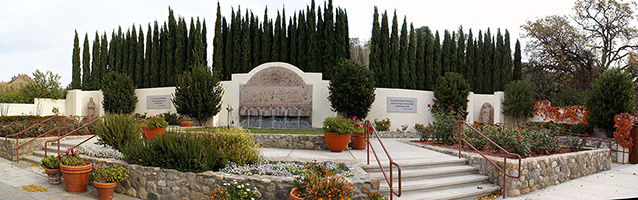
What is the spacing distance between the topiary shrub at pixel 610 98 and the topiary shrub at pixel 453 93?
16.4 ft

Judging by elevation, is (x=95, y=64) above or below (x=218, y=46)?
below

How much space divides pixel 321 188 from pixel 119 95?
18.8 meters

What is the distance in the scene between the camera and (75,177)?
264 inches

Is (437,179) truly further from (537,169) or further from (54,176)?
(54,176)

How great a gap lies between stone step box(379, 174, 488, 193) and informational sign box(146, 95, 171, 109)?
51.5 ft

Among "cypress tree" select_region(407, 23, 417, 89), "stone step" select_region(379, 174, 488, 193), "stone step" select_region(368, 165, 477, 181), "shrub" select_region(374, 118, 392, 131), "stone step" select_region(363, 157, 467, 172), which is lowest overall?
"stone step" select_region(379, 174, 488, 193)

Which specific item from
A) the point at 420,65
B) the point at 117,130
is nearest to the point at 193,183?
the point at 117,130

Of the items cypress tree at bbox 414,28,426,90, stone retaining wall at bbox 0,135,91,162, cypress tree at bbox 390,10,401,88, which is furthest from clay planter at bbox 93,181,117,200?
cypress tree at bbox 414,28,426,90

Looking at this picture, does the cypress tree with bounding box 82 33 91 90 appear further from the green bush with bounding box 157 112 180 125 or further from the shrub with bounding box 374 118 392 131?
the shrub with bounding box 374 118 392 131

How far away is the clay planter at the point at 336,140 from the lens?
8758 mm

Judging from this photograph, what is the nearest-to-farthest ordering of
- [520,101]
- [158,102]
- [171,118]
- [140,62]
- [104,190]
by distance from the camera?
[104,190] < [171,118] < [520,101] < [158,102] < [140,62]

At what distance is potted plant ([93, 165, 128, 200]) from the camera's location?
20.3ft

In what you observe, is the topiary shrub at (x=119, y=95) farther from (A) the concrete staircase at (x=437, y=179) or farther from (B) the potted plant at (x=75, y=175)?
(A) the concrete staircase at (x=437, y=179)

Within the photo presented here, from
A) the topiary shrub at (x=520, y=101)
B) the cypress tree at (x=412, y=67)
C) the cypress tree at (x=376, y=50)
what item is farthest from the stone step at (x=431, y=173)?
the cypress tree at (x=412, y=67)
